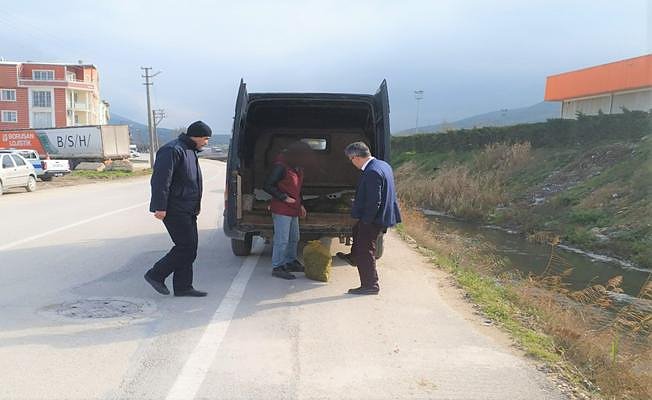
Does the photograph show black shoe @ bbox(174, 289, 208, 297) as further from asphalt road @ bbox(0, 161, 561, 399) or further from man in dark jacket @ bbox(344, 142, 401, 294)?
man in dark jacket @ bbox(344, 142, 401, 294)

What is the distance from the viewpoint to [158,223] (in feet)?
38.9

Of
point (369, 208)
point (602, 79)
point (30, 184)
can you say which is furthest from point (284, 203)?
point (602, 79)

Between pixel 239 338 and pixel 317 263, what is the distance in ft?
7.26

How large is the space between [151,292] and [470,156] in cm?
3033

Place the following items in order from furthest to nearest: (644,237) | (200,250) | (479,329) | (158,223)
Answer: (644,237), (158,223), (200,250), (479,329)

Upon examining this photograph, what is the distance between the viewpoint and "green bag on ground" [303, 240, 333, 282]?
6.82 meters

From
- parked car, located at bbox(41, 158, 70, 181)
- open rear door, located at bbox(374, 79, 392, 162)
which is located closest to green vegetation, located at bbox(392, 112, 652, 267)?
open rear door, located at bbox(374, 79, 392, 162)

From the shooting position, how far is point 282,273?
6.96 m

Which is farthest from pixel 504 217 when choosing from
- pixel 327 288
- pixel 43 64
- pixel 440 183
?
pixel 43 64

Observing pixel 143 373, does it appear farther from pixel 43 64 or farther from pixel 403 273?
pixel 43 64

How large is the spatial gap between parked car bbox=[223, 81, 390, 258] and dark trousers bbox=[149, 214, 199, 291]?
1.28m

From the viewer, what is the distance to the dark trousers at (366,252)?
20.6 feet

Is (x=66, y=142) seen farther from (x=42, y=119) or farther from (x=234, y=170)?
(x=42, y=119)

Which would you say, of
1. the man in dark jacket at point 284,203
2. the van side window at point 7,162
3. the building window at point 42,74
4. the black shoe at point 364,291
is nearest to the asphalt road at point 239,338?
the black shoe at point 364,291
